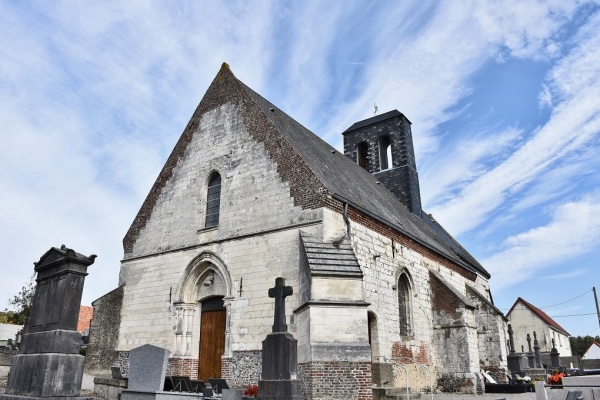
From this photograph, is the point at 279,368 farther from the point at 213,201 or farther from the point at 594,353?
the point at 594,353

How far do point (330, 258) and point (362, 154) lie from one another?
47.2ft

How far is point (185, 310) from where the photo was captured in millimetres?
12664

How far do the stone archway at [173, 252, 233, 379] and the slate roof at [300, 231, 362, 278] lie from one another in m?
2.75

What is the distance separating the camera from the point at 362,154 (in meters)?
23.8

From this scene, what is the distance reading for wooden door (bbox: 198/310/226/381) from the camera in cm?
1195

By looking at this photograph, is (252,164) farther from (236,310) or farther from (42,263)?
(42,263)

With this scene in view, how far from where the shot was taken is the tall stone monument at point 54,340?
665 centimetres

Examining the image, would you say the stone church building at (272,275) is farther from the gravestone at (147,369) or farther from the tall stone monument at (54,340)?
the tall stone monument at (54,340)

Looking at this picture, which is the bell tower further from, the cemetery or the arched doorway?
the cemetery

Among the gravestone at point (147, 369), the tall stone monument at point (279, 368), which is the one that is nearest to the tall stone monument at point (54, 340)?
the gravestone at point (147, 369)

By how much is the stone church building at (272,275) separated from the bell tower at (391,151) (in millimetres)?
5658

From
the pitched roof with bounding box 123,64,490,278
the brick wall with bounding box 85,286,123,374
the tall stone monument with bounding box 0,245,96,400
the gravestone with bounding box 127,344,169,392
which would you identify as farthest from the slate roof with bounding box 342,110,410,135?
the tall stone monument with bounding box 0,245,96,400

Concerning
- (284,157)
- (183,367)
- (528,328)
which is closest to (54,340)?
(183,367)

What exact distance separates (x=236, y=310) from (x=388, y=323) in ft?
13.3
